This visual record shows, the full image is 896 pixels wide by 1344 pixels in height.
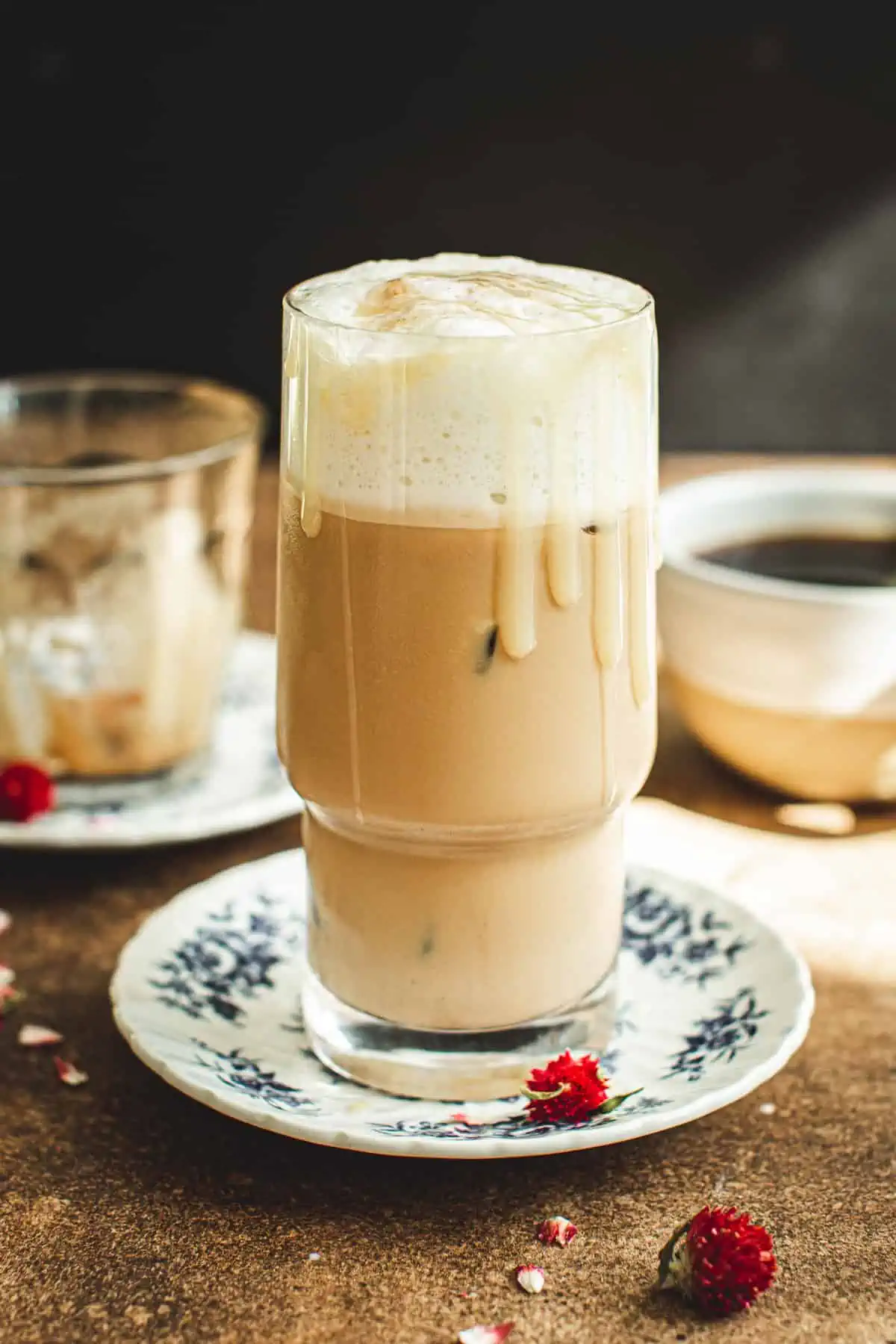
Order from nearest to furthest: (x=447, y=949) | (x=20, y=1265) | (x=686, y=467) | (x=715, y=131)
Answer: (x=20, y=1265) < (x=447, y=949) < (x=686, y=467) < (x=715, y=131)

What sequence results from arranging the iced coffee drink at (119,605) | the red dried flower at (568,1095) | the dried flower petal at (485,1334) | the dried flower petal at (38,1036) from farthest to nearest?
1. the iced coffee drink at (119,605)
2. the dried flower petal at (38,1036)
3. the red dried flower at (568,1095)
4. the dried flower petal at (485,1334)

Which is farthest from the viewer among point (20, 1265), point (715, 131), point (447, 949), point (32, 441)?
point (715, 131)

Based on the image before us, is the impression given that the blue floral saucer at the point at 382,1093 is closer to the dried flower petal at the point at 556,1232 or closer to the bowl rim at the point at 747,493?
the dried flower petal at the point at 556,1232

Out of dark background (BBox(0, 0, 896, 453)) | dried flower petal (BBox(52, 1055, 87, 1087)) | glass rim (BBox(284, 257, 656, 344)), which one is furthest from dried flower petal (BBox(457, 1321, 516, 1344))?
dark background (BBox(0, 0, 896, 453))

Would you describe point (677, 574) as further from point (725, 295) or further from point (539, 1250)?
point (725, 295)

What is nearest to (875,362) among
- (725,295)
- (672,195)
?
(725,295)

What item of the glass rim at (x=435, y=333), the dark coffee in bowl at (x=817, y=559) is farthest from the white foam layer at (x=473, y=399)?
the dark coffee in bowl at (x=817, y=559)

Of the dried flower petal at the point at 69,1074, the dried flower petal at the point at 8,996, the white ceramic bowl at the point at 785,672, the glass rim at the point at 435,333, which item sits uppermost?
the glass rim at the point at 435,333
